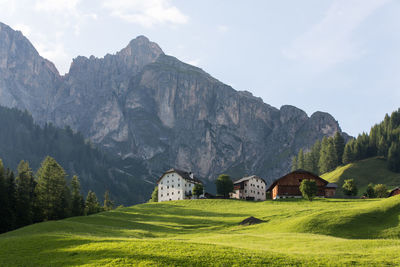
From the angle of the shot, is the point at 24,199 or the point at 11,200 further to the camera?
the point at 24,199

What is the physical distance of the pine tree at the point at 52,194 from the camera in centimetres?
8356

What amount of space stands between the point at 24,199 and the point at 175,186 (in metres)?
75.9

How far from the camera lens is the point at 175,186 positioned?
484ft

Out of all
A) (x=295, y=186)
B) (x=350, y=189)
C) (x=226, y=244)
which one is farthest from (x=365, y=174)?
(x=226, y=244)

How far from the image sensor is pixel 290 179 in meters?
133

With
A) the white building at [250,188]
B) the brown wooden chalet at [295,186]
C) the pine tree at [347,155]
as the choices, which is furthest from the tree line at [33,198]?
the pine tree at [347,155]

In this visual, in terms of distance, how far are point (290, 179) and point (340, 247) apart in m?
93.4

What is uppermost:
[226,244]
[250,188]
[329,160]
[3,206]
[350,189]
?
[329,160]

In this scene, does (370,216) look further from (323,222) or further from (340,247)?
(340,247)

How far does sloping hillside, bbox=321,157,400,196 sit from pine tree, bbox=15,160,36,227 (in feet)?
364

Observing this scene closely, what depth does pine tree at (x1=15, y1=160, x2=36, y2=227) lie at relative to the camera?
74250 millimetres

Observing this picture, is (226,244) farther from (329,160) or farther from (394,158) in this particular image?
(329,160)

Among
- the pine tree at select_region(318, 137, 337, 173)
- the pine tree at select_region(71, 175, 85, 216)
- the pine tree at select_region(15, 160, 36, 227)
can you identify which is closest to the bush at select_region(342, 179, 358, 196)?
the pine tree at select_region(318, 137, 337, 173)

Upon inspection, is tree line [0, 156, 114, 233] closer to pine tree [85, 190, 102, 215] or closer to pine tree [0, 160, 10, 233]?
pine tree [0, 160, 10, 233]
